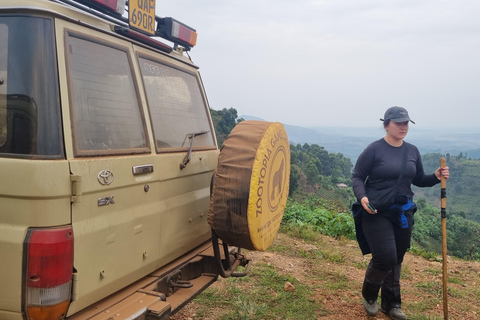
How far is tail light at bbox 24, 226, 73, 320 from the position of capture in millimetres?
1844

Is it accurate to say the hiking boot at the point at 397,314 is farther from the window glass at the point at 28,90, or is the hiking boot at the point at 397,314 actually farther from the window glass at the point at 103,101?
the window glass at the point at 28,90

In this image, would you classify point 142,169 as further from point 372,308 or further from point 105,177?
point 372,308

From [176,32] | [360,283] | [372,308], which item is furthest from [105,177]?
[360,283]

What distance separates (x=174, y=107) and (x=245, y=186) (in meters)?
1.01

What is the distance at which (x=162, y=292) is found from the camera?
2660 millimetres

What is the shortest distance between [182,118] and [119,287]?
1412 mm

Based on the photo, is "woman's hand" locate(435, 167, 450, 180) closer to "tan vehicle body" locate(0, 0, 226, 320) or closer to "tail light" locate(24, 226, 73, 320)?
"tan vehicle body" locate(0, 0, 226, 320)

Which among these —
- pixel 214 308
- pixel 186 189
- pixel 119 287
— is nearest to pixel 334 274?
pixel 214 308

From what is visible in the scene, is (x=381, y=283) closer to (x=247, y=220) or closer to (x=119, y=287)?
(x=247, y=220)

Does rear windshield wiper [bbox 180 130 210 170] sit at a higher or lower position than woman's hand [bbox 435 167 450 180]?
higher

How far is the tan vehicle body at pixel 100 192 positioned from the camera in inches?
72.9

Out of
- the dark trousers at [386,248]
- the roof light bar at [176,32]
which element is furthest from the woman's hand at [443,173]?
the roof light bar at [176,32]

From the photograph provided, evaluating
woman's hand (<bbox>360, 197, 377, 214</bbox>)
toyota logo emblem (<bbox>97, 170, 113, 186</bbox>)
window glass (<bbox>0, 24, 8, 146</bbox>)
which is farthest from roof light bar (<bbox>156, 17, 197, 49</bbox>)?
woman's hand (<bbox>360, 197, 377, 214</bbox>)

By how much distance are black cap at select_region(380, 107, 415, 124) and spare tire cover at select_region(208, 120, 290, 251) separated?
1.44 m
